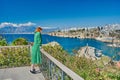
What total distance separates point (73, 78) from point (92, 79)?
1746 mm

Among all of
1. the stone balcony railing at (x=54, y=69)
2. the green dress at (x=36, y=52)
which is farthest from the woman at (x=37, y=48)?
the stone balcony railing at (x=54, y=69)

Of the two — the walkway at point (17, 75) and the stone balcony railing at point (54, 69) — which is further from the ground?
the stone balcony railing at point (54, 69)

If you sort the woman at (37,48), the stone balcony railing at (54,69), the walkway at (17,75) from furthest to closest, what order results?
the woman at (37,48) < the walkway at (17,75) < the stone balcony railing at (54,69)

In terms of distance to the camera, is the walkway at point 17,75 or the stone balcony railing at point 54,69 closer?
the stone balcony railing at point 54,69

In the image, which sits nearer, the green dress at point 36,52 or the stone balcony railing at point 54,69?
the stone balcony railing at point 54,69

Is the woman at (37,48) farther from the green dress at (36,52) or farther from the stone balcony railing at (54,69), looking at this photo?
the stone balcony railing at (54,69)

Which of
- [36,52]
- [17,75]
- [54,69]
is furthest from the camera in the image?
[36,52]

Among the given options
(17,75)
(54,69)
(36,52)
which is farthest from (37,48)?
(54,69)

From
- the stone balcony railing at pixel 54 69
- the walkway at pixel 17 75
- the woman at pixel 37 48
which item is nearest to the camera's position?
the stone balcony railing at pixel 54 69

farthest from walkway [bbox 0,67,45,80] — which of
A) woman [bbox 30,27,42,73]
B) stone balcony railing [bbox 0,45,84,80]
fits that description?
woman [bbox 30,27,42,73]

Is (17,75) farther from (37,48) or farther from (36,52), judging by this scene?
(37,48)

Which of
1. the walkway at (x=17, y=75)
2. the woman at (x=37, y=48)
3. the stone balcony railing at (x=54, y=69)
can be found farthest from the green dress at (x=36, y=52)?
the walkway at (x=17, y=75)

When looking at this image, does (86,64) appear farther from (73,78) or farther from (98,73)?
(73,78)

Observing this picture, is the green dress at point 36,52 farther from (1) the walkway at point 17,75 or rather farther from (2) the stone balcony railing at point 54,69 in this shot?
(1) the walkway at point 17,75
